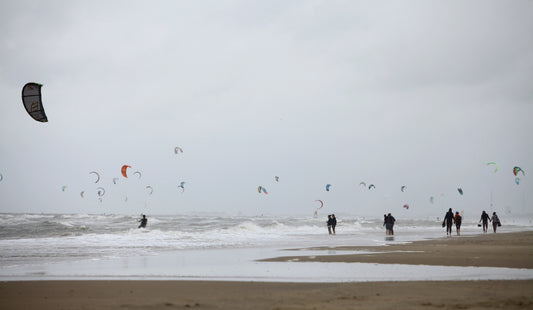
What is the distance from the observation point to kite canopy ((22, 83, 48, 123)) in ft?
35.4

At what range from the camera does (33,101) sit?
35.7ft

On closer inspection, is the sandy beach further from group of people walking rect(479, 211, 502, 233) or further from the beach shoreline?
group of people walking rect(479, 211, 502, 233)

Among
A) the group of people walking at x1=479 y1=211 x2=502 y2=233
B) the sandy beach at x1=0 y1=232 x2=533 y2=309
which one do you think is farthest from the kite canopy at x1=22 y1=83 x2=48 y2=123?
the group of people walking at x1=479 y1=211 x2=502 y2=233

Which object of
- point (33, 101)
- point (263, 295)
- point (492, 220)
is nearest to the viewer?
point (263, 295)

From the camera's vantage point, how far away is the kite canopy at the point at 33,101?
35.4 feet

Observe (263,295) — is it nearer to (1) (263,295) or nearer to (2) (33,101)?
(1) (263,295)

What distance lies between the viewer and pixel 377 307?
576 centimetres

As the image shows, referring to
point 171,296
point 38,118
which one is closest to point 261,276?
point 171,296

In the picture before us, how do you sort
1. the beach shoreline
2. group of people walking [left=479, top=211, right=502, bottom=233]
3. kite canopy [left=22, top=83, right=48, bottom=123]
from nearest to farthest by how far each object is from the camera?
1. the beach shoreline
2. kite canopy [left=22, top=83, right=48, bottom=123]
3. group of people walking [left=479, top=211, right=502, bottom=233]

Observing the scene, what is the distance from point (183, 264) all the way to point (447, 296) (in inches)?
262

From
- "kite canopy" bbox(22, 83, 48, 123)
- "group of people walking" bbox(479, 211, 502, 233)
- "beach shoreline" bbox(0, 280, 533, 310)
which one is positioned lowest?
"beach shoreline" bbox(0, 280, 533, 310)

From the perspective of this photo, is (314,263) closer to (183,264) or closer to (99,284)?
(183,264)

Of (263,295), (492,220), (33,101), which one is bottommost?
(263,295)

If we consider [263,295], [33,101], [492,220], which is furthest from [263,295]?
[492,220]
